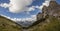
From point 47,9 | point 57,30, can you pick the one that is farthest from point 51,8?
point 57,30

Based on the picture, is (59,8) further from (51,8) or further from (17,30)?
(17,30)

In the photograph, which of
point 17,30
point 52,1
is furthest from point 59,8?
point 17,30

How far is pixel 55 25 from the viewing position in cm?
9638

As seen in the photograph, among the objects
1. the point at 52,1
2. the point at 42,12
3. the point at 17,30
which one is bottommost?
the point at 17,30

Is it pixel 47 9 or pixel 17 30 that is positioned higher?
pixel 47 9

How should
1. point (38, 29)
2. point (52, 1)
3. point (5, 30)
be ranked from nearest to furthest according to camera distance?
point (5, 30) → point (38, 29) → point (52, 1)

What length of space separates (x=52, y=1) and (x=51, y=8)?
16.9 meters

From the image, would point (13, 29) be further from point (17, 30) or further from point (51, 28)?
point (51, 28)

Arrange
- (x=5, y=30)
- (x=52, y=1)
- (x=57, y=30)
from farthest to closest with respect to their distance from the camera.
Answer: (x=52, y=1), (x=5, y=30), (x=57, y=30)

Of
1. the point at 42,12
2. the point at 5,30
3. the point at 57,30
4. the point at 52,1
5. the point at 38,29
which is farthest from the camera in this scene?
the point at 42,12

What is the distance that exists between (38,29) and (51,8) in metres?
80.9

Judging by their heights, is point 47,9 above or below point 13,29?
above

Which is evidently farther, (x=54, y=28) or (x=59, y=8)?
(x=59, y=8)

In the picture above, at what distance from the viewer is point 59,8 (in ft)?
548
